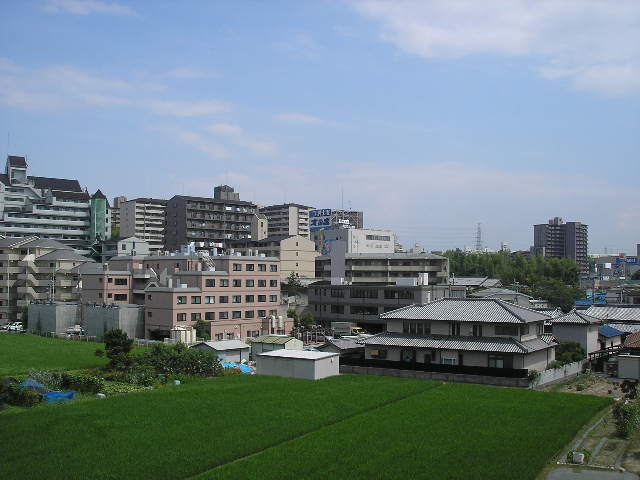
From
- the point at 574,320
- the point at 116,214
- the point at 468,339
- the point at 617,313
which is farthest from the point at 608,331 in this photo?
the point at 116,214

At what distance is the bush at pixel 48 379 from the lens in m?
34.3

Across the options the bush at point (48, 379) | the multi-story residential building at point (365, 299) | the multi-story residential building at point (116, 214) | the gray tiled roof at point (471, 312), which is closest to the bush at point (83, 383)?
the bush at point (48, 379)

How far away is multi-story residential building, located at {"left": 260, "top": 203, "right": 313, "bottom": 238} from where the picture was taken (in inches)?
5738

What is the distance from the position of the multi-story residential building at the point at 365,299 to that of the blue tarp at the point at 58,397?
37.8 m

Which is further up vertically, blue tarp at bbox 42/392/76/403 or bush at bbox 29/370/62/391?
bush at bbox 29/370/62/391

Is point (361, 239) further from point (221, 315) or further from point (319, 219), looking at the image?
point (221, 315)

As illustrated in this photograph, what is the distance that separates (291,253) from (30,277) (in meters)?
36.0

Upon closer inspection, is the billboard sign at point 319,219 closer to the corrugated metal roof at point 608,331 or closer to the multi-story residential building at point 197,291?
the multi-story residential building at point 197,291

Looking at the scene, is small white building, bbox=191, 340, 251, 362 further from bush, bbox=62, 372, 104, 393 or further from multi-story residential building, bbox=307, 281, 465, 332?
multi-story residential building, bbox=307, 281, 465, 332

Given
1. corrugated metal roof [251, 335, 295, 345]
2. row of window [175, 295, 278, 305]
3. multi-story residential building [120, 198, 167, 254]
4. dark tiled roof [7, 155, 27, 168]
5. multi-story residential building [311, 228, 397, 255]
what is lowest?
corrugated metal roof [251, 335, 295, 345]

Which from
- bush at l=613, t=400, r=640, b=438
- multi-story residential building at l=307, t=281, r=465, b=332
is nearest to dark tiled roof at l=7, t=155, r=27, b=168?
multi-story residential building at l=307, t=281, r=465, b=332

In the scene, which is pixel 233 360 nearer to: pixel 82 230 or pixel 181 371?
pixel 181 371

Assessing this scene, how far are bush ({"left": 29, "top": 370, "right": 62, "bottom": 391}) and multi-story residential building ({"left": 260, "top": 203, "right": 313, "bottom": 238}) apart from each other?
109147 millimetres

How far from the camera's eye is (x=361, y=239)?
109 metres
